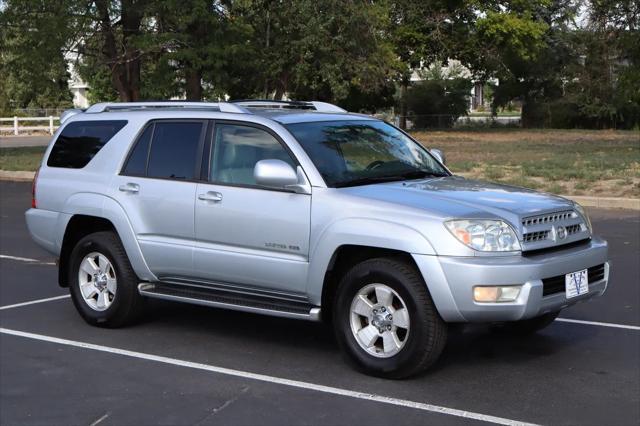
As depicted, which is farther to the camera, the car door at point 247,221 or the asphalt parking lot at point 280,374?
the car door at point 247,221

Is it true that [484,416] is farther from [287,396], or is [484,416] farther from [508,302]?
[287,396]

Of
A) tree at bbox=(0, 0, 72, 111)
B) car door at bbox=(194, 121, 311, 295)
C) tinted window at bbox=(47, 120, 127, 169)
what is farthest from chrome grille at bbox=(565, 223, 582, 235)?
tree at bbox=(0, 0, 72, 111)

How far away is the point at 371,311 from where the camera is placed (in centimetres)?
598

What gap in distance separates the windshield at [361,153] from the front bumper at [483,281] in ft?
3.47

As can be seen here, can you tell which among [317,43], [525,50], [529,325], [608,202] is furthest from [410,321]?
[525,50]

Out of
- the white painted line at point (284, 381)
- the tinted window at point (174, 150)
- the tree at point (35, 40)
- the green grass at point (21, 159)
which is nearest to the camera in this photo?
the white painted line at point (284, 381)

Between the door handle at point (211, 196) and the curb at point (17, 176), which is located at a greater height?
the door handle at point (211, 196)

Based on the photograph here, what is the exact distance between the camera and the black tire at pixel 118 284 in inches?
287

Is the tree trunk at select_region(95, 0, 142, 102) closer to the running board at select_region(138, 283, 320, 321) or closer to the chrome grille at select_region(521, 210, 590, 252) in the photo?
the running board at select_region(138, 283, 320, 321)

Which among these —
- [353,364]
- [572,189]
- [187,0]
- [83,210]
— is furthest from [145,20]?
[353,364]

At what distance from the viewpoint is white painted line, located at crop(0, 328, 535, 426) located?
5.26m

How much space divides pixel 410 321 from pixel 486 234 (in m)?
0.74

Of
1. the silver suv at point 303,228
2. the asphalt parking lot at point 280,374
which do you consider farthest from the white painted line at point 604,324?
the silver suv at point 303,228

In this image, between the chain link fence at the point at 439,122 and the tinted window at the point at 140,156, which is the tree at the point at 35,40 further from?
the chain link fence at the point at 439,122
